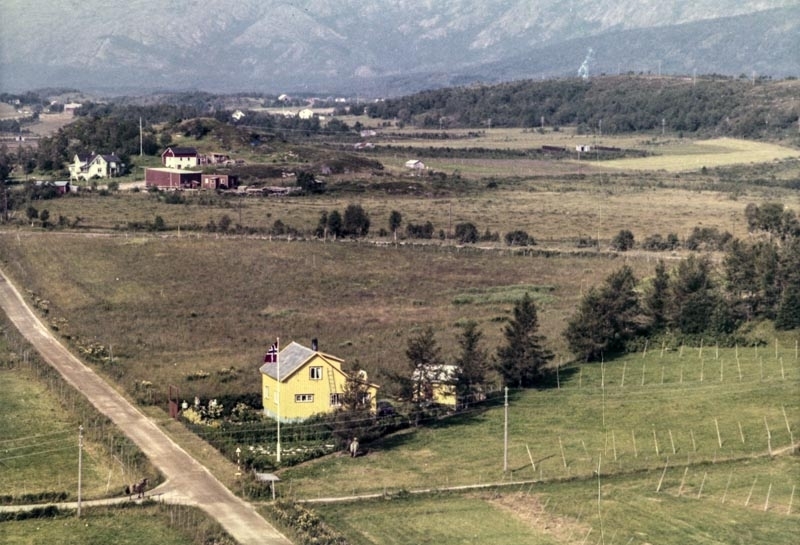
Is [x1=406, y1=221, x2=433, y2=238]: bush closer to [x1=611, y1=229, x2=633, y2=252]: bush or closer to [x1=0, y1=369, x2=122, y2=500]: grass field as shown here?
[x1=611, y1=229, x2=633, y2=252]: bush

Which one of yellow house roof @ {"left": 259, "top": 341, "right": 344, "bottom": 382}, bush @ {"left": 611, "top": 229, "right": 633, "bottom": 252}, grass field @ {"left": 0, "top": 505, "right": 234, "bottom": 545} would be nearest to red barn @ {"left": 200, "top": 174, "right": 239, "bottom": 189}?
bush @ {"left": 611, "top": 229, "right": 633, "bottom": 252}

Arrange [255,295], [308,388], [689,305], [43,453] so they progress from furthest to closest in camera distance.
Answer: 1. [255,295]
2. [689,305]
3. [308,388]
4. [43,453]

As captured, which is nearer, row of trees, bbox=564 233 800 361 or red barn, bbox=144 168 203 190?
row of trees, bbox=564 233 800 361

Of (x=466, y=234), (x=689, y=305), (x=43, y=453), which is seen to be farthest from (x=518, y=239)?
(x=43, y=453)

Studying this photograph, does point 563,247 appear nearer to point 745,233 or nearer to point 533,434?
point 745,233

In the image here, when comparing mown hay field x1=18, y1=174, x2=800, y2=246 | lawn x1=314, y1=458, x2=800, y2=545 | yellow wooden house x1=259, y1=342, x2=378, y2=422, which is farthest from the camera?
mown hay field x1=18, y1=174, x2=800, y2=246

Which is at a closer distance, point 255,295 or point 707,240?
point 255,295

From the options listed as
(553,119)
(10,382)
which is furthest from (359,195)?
(553,119)

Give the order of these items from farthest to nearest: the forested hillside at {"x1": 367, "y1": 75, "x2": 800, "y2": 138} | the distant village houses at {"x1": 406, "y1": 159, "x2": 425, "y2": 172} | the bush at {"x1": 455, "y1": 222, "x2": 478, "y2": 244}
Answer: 1. the forested hillside at {"x1": 367, "y1": 75, "x2": 800, "y2": 138}
2. the distant village houses at {"x1": 406, "y1": 159, "x2": 425, "y2": 172}
3. the bush at {"x1": 455, "y1": 222, "x2": 478, "y2": 244}

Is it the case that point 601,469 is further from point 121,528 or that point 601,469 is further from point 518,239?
point 518,239
